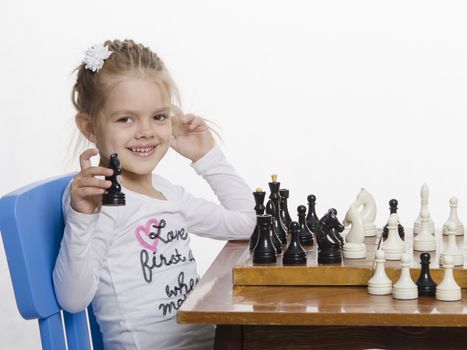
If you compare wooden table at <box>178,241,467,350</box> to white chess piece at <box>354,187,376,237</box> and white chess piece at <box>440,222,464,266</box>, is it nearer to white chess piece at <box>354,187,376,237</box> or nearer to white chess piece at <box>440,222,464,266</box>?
white chess piece at <box>440,222,464,266</box>

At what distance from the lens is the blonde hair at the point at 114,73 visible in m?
2.09

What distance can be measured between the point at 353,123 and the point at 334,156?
8.1 inches

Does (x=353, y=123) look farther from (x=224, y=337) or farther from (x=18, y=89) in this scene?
(x=224, y=337)

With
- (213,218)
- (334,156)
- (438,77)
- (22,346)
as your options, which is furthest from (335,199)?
(213,218)

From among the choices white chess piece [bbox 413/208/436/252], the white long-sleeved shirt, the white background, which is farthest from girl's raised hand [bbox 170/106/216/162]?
the white background

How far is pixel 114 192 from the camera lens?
171cm

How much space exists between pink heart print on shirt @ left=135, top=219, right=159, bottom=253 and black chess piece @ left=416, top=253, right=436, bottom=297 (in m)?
0.65

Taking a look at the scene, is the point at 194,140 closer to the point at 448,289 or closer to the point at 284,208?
the point at 284,208

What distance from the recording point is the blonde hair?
6.87 ft

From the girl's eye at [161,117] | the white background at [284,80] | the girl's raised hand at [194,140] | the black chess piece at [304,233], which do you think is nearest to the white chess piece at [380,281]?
the black chess piece at [304,233]

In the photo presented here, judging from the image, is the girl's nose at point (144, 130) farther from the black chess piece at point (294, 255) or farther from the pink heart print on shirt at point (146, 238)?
the black chess piece at point (294, 255)

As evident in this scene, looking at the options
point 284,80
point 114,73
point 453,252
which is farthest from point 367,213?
point 284,80

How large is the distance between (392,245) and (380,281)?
7.4 inches

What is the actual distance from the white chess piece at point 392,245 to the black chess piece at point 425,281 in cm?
15
